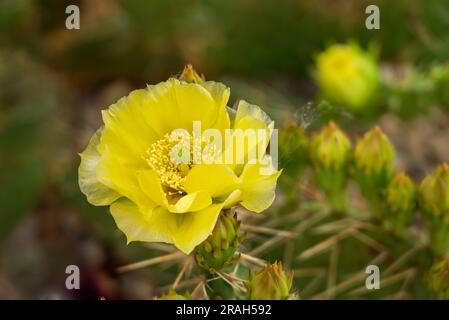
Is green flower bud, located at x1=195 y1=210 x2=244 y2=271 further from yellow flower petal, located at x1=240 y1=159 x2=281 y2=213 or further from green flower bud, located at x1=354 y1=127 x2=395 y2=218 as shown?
green flower bud, located at x1=354 y1=127 x2=395 y2=218

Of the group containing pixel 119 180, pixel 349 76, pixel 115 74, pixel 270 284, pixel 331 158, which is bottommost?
pixel 270 284

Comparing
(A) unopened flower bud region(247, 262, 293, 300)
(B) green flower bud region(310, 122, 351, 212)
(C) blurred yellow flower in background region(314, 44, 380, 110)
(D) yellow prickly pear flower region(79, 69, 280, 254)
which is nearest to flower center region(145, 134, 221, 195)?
(D) yellow prickly pear flower region(79, 69, 280, 254)

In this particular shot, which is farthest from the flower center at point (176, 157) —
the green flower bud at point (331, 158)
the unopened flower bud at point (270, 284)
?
the green flower bud at point (331, 158)

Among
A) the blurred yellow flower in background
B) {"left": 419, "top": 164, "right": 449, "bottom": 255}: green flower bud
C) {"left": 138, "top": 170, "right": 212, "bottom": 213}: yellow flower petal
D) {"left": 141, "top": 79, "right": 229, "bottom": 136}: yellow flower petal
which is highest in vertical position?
the blurred yellow flower in background

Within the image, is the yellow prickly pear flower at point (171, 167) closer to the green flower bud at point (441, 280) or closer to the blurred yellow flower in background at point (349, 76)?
the green flower bud at point (441, 280)

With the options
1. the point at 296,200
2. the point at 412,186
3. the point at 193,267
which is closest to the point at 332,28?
the point at 296,200

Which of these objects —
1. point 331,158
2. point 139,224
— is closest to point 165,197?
point 139,224

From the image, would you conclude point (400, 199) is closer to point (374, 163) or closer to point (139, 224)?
point (374, 163)
